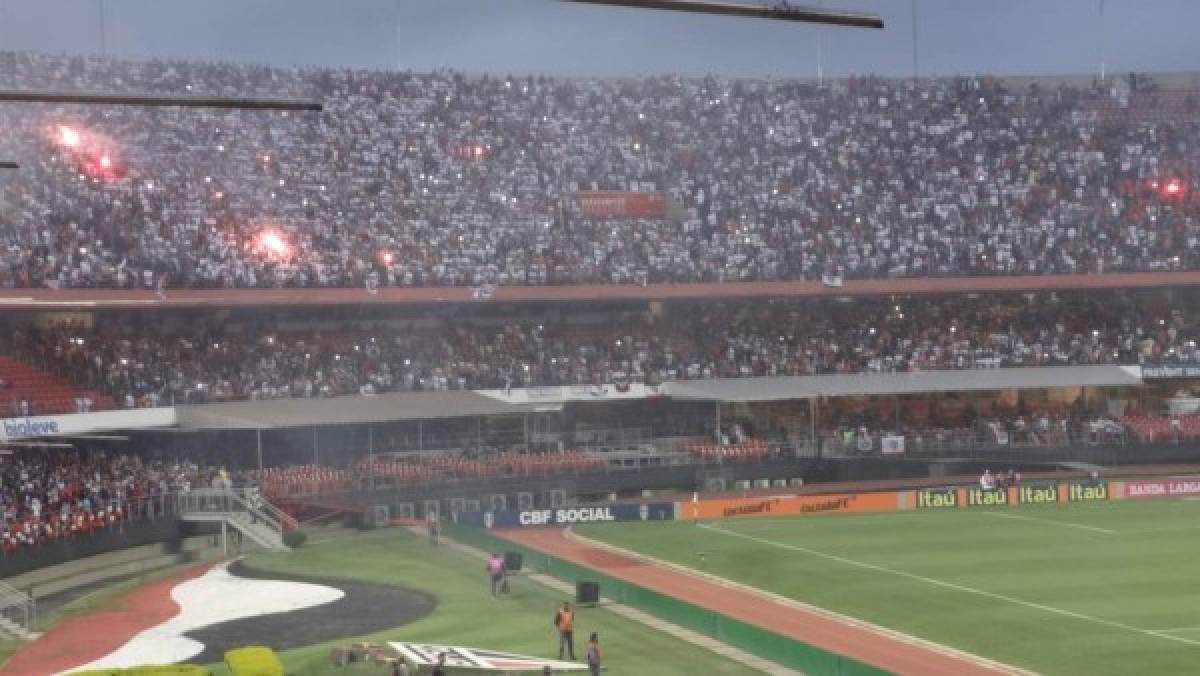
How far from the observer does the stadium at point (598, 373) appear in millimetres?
34875

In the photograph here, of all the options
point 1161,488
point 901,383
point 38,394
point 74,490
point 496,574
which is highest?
point 38,394

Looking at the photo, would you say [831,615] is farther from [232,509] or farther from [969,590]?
[232,509]

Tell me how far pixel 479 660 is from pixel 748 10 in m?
16.9

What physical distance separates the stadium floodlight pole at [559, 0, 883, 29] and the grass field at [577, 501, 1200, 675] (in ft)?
58.5

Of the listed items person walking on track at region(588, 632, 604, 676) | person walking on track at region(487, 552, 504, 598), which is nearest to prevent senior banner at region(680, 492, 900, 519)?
person walking on track at region(487, 552, 504, 598)

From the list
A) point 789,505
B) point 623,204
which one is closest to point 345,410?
point 789,505

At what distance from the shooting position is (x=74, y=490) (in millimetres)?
42344

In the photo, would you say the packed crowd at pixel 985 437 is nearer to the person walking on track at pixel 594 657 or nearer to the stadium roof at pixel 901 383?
the stadium roof at pixel 901 383

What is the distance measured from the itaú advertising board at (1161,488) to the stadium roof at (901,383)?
326 inches

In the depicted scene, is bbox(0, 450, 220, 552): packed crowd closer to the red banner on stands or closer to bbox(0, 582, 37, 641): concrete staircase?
bbox(0, 582, 37, 641): concrete staircase

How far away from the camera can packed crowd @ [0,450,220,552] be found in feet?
130

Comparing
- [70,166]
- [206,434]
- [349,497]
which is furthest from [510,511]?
[70,166]

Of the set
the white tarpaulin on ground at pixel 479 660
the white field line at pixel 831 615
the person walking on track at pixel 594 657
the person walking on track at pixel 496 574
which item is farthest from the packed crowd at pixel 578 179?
the person walking on track at pixel 594 657

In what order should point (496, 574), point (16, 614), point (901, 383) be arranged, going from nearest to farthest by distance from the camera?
point (16, 614) → point (496, 574) → point (901, 383)
